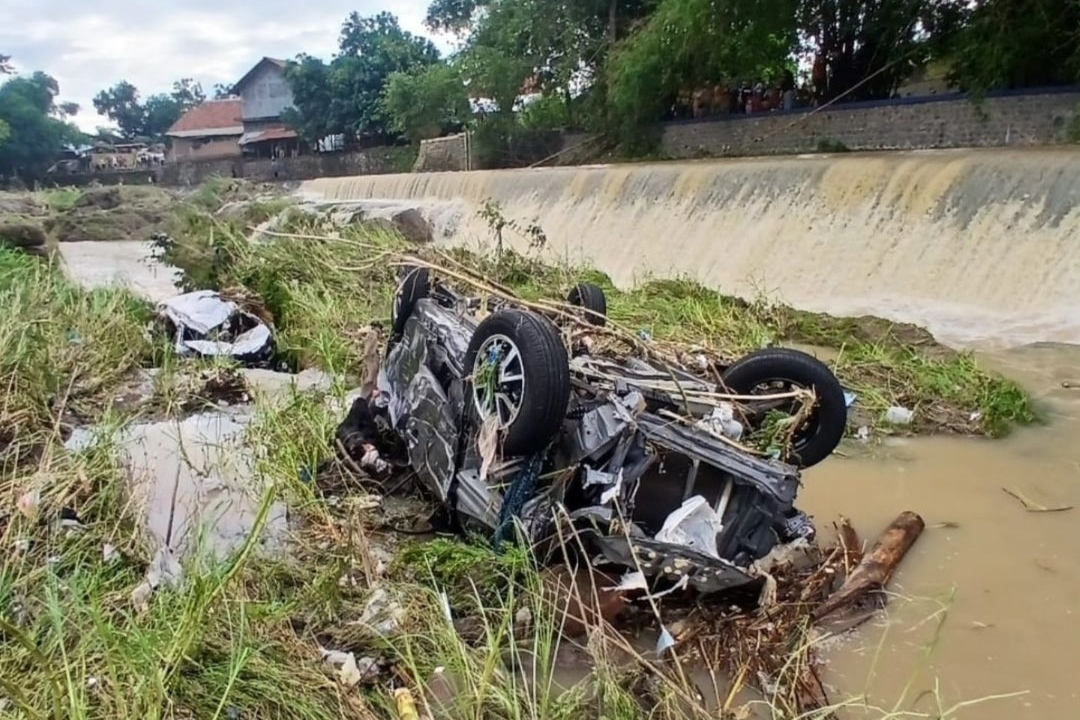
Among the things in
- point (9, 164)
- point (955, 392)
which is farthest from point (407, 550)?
point (9, 164)

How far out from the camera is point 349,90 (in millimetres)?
41781

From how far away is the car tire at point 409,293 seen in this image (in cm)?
552

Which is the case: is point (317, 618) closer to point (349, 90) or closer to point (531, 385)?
point (531, 385)

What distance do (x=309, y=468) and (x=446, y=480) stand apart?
3.79 ft

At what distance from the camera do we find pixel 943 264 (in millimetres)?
10164

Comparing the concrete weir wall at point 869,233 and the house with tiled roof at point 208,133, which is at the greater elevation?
the house with tiled roof at point 208,133

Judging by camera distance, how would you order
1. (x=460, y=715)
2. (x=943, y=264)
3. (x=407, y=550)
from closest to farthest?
(x=460, y=715), (x=407, y=550), (x=943, y=264)

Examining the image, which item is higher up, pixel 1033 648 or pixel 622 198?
pixel 622 198

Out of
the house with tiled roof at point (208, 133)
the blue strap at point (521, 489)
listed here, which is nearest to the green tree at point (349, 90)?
the house with tiled roof at point (208, 133)

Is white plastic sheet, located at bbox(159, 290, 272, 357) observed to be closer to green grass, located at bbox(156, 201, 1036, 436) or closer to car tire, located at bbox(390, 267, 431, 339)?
green grass, located at bbox(156, 201, 1036, 436)

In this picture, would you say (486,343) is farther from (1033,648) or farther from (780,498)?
(1033,648)

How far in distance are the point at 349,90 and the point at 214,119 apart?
21.0 metres

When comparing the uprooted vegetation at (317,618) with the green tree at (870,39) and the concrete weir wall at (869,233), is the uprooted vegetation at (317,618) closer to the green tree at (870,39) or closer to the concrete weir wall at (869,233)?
the concrete weir wall at (869,233)

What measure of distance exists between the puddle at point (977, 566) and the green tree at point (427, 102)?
1150 inches
